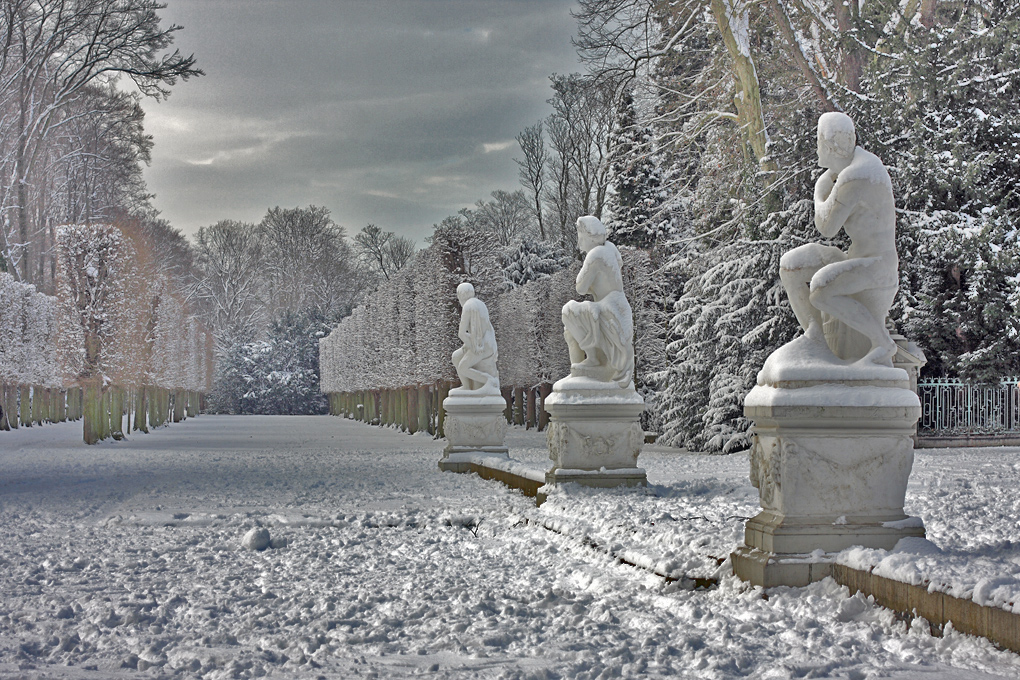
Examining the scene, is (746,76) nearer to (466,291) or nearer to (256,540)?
(466,291)

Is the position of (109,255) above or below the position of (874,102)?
below

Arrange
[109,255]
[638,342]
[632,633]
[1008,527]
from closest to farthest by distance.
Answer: [632,633], [1008,527], [109,255], [638,342]

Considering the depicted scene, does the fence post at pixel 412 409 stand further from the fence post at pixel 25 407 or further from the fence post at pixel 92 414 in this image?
the fence post at pixel 25 407

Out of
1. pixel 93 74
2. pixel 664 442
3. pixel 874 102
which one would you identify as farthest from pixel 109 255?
pixel 874 102

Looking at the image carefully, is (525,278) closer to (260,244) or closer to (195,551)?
Result: (260,244)

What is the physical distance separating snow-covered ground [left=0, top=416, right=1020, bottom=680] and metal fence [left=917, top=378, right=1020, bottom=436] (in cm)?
775

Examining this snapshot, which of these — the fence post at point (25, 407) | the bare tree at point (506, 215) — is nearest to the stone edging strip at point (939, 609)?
the fence post at point (25, 407)

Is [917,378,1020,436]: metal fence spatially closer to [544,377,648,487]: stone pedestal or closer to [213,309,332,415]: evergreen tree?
[544,377,648,487]: stone pedestal

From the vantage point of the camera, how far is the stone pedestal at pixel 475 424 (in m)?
14.4

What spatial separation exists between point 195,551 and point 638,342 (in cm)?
2065

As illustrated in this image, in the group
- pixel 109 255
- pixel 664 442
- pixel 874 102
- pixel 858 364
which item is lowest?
pixel 664 442

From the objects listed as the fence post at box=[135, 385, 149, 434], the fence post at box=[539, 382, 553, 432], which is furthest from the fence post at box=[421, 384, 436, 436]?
the fence post at box=[135, 385, 149, 434]

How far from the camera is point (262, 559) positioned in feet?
21.7

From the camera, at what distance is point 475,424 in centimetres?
1442
